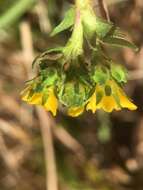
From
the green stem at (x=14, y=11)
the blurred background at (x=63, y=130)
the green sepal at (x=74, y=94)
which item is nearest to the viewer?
the green sepal at (x=74, y=94)

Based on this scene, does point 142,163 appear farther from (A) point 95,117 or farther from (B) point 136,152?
(A) point 95,117

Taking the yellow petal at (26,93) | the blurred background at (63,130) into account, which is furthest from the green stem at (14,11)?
the yellow petal at (26,93)

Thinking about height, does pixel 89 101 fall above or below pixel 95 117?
above

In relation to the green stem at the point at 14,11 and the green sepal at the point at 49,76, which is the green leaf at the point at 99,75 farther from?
the green stem at the point at 14,11

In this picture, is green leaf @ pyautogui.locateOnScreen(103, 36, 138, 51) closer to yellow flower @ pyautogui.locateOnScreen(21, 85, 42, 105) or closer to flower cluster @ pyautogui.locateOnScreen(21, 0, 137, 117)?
flower cluster @ pyautogui.locateOnScreen(21, 0, 137, 117)

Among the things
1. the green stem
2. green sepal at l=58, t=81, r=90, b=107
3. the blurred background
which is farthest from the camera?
the blurred background

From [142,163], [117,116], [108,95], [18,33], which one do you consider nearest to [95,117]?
[117,116]

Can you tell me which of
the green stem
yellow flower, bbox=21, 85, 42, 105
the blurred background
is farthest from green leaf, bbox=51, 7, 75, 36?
the blurred background

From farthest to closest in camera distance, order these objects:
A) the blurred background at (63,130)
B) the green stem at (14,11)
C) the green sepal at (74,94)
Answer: the blurred background at (63,130), the green stem at (14,11), the green sepal at (74,94)
